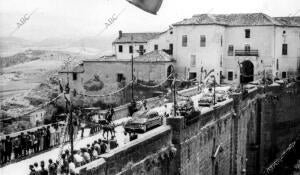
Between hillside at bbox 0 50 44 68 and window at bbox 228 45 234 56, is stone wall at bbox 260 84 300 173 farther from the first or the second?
hillside at bbox 0 50 44 68

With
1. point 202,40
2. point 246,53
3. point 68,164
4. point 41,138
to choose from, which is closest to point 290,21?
point 246,53

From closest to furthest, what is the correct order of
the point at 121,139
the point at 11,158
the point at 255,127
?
the point at 11,158 < the point at 121,139 < the point at 255,127

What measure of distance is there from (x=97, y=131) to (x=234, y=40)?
119 ft

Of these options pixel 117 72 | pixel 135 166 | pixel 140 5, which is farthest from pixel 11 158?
pixel 117 72

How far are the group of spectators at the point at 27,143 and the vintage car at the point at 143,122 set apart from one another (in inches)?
155

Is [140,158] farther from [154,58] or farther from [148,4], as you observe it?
[154,58]

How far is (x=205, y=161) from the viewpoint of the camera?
72.4ft

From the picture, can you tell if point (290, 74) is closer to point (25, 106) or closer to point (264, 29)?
point (264, 29)

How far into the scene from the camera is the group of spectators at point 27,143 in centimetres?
1694

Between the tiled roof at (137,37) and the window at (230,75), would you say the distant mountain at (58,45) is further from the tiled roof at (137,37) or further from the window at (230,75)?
the window at (230,75)

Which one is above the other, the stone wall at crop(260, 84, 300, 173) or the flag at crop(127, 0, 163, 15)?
the flag at crop(127, 0, 163, 15)

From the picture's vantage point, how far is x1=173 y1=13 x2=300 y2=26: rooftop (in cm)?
5431

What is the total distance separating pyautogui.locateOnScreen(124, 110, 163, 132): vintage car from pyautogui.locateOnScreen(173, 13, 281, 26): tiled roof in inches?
1245

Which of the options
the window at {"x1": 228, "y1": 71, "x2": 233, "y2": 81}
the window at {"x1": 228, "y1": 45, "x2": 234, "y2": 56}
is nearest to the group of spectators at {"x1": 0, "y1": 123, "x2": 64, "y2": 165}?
the window at {"x1": 228, "y1": 71, "x2": 233, "y2": 81}
